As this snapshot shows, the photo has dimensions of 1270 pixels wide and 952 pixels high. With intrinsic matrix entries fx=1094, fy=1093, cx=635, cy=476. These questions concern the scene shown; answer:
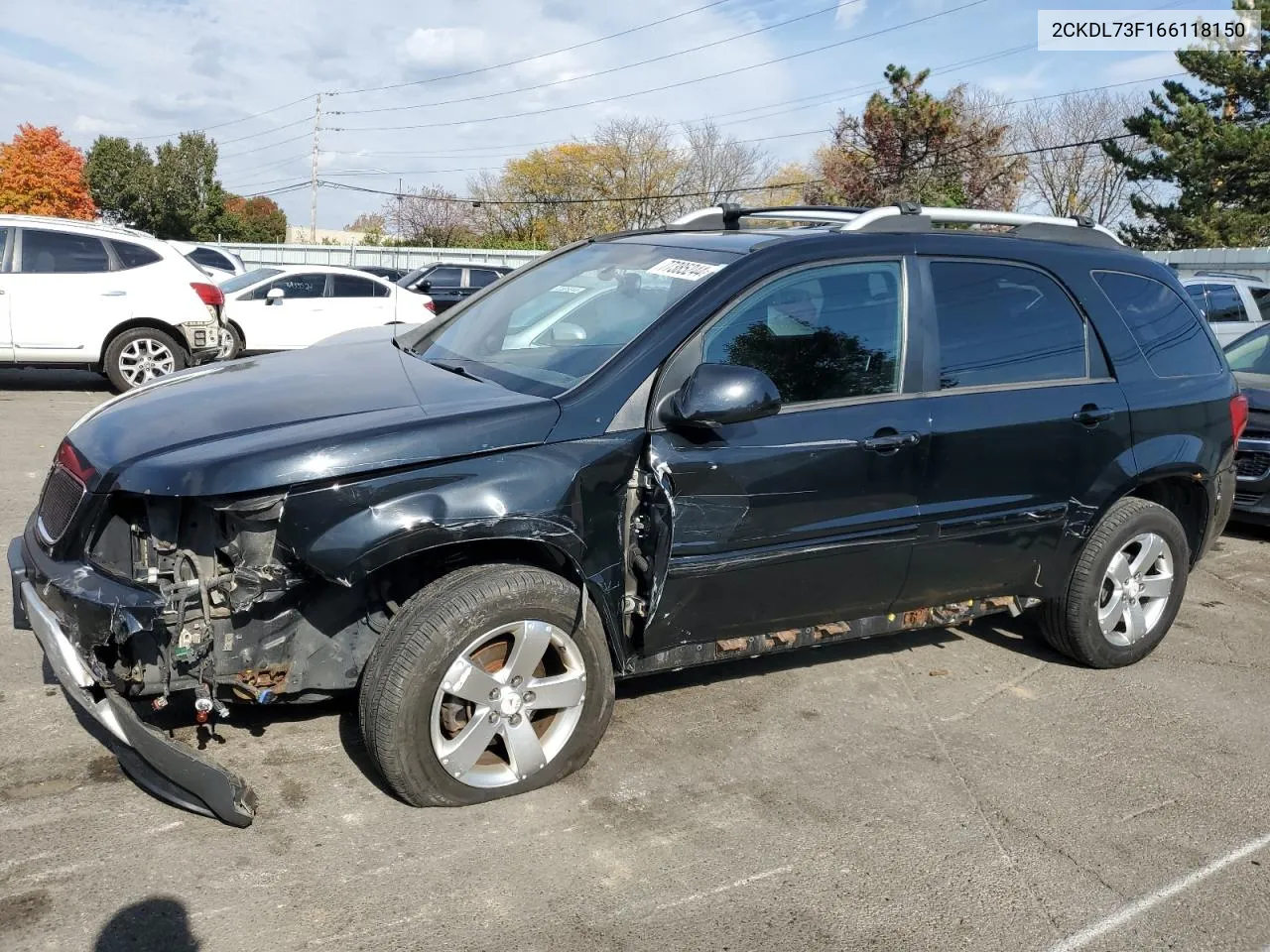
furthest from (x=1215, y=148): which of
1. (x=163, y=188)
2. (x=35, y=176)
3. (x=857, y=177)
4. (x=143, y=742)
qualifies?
(x=35, y=176)

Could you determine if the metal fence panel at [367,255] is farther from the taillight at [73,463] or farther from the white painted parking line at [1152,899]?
the white painted parking line at [1152,899]

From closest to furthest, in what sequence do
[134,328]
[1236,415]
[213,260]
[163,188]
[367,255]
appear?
[1236,415]
[134,328]
[213,260]
[367,255]
[163,188]

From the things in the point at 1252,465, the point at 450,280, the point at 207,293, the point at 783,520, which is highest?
the point at 450,280

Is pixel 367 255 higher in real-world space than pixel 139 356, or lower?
higher

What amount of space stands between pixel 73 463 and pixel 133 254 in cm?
841

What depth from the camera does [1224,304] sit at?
49.8 ft

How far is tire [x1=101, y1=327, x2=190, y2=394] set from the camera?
35.5ft

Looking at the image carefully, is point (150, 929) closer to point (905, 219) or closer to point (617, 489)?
point (617, 489)

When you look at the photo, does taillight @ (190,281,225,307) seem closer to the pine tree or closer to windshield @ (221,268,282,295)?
windshield @ (221,268,282,295)

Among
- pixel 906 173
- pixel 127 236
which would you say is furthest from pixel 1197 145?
pixel 127 236

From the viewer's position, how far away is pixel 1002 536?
439cm

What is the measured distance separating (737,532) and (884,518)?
25.6 inches

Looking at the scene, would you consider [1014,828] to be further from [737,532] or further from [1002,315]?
[1002,315]

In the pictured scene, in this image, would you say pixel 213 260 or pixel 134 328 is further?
pixel 213 260
